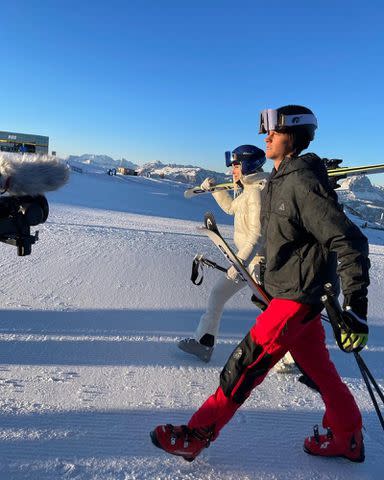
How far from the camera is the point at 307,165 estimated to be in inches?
72.6

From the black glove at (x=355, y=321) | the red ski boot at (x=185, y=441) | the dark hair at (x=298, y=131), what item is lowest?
the red ski boot at (x=185, y=441)

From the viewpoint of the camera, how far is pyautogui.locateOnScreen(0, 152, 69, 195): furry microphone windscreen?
6.21ft

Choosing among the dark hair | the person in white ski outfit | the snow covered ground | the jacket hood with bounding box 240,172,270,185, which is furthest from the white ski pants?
the dark hair

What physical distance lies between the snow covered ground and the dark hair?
1684 mm

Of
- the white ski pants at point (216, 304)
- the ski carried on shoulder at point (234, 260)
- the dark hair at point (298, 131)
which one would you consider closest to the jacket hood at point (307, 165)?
the dark hair at point (298, 131)

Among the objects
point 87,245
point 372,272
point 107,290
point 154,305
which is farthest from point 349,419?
point 372,272

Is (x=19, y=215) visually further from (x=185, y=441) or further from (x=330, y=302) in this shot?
(x=330, y=302)

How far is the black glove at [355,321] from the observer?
5.67 feet

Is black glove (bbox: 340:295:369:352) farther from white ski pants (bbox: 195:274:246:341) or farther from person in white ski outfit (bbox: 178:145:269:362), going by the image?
white ski pants (bbox: 195:274:246:341)

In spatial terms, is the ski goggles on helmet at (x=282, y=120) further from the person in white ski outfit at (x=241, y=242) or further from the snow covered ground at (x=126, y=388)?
the snow covered ground at (x=126, y=388)

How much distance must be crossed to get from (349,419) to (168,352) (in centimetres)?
161

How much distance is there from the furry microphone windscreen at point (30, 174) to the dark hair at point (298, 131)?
1202 millimetres

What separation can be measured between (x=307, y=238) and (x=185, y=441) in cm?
120

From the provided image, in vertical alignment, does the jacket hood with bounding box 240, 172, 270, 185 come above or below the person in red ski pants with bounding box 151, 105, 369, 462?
above
